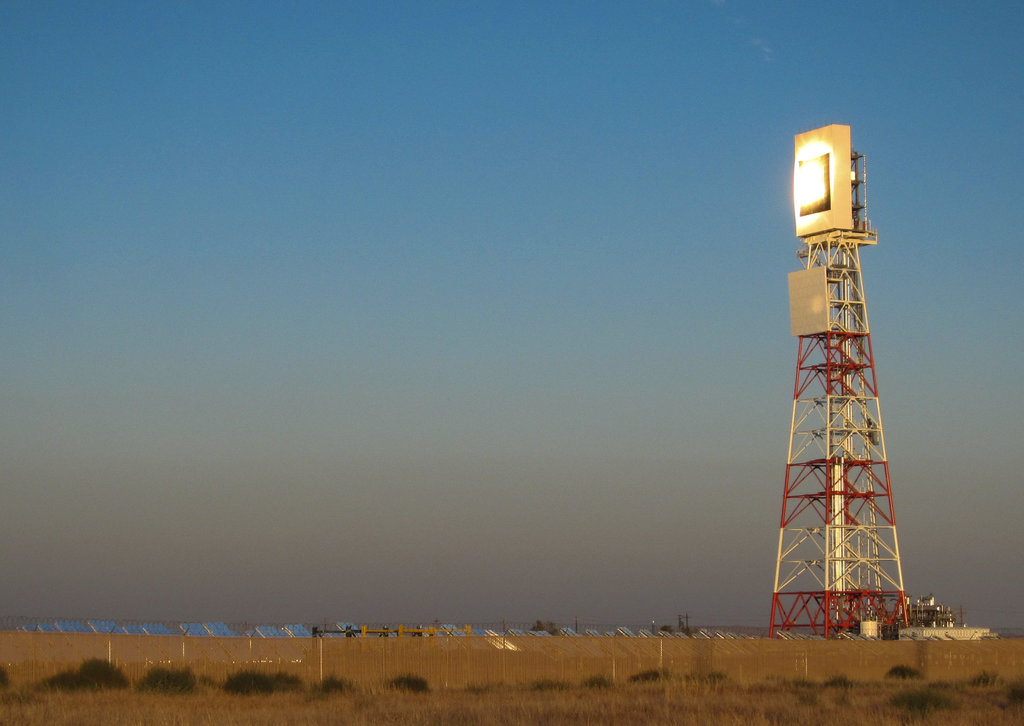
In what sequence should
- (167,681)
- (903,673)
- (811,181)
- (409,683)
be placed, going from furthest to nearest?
(811,181)
(903,673)
(409,683)
(167,681)

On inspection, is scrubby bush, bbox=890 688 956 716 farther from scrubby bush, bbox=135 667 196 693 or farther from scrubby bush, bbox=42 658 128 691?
scrubby bush, bbox=42 658 128 691

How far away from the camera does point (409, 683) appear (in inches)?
2235

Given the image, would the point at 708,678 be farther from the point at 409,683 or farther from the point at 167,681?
the point at 167,681

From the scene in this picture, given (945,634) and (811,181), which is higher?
(811,181)

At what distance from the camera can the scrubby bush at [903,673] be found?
70875mm

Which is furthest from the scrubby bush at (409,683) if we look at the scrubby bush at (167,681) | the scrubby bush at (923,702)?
the scrubby bush at (923,702)

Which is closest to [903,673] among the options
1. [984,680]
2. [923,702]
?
[984,680]

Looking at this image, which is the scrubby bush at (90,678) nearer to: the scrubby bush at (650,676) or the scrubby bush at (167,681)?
the scrubby bush at (167,681)

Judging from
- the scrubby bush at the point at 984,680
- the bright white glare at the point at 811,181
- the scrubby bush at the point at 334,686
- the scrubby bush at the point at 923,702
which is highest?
the bright white glare at the point at 811,181

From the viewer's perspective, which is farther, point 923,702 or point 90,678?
point 90,678

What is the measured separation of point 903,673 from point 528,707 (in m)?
35.8

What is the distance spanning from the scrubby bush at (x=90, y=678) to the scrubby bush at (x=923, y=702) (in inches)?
1133

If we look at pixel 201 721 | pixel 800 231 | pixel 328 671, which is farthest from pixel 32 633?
pixel 800 231

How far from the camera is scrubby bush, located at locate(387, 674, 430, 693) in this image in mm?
55812
